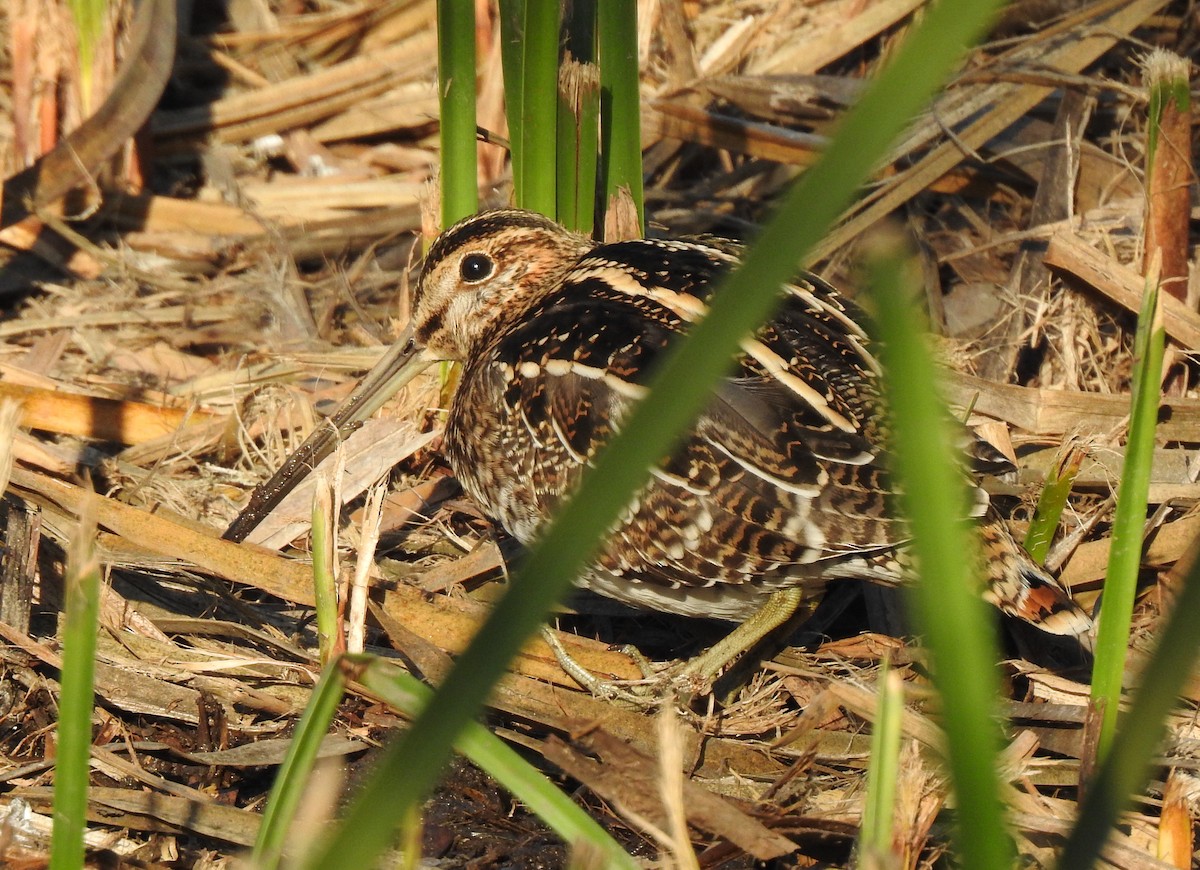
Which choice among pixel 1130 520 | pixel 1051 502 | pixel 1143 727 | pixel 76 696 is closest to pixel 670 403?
pixel 1143 727

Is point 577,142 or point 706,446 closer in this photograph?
point 706,446

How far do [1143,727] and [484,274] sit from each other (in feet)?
8.67

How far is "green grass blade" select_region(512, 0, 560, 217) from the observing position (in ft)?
10.00

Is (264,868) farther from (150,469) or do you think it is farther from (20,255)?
(20,255)

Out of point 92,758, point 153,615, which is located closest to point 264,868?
point 92,758

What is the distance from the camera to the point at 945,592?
3.00ft

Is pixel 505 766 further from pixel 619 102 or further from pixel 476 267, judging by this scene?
pixel 619 102

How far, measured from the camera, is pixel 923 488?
35.3 inches

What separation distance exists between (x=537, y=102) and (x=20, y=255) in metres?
2.17

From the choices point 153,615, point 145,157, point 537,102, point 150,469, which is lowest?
point 153,615

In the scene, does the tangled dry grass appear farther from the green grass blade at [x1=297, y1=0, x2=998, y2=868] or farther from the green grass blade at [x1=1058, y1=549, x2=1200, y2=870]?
the green grass blade at [x1=1058, y1=549, x2=1200, y2=870]

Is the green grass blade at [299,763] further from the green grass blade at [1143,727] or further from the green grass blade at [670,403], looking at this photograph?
the green grass blade at [1143,727]

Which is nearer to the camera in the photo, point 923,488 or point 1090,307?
point 923,488

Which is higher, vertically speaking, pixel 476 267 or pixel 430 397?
pixel 476 267
